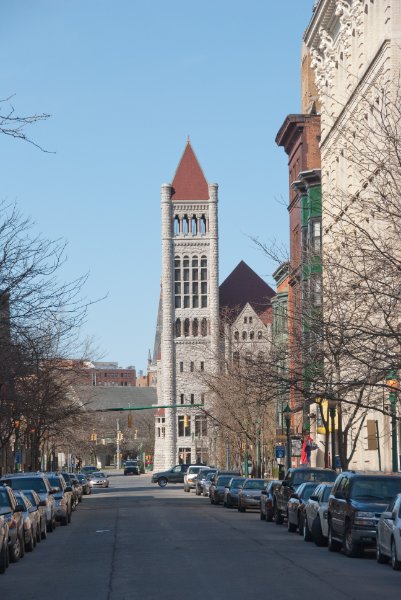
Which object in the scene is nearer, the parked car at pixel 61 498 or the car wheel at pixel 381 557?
the car wheel at pixel 381 557

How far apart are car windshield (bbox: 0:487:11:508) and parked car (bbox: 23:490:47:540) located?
18.8 feet

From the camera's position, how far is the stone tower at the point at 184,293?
511ft

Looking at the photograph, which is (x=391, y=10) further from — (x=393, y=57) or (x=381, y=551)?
(x=381, y=551)

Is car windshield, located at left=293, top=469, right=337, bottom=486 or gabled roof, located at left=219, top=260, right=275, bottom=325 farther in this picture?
gabled roof, located at left=219, top=260, right=275, bottom=325

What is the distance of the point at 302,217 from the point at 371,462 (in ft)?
68.4

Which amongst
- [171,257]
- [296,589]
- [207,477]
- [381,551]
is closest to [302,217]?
[207,477]

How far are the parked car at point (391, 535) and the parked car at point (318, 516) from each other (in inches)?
201

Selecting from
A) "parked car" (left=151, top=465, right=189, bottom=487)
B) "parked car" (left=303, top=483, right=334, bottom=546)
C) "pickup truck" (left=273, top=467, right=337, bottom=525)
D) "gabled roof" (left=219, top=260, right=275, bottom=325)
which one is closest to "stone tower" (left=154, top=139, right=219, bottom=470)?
"gabled roof" (left=219, top=260, right=275, bottom=325)

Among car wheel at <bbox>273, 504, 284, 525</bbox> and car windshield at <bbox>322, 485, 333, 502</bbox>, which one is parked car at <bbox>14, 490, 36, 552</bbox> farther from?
car wheel at <bbox>273, 504, 284, 525</bbox>

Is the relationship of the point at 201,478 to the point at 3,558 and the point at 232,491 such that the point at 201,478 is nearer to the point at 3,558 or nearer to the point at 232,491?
the point at 232,491

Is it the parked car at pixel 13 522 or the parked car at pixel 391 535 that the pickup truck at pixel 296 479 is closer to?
the parked car at pixel 13 522

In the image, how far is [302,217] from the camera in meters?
72.4

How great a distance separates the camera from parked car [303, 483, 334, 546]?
27438 mm

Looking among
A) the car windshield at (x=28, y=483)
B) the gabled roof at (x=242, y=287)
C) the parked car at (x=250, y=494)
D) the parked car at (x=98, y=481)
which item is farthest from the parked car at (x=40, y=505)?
the gabled roof at (x=242, y=287)
